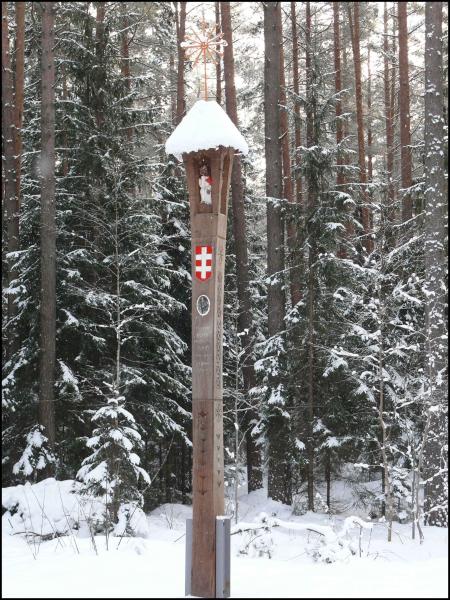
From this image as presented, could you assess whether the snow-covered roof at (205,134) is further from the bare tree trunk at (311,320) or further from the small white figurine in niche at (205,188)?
the bare tree trunk at (311,320)

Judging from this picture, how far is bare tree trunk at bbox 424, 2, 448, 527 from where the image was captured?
7938mm

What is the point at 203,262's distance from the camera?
19.5ft

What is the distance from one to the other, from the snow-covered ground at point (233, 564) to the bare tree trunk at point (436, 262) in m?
0.67

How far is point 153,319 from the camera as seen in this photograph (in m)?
13.2

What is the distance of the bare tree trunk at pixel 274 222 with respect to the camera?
40.6 ft

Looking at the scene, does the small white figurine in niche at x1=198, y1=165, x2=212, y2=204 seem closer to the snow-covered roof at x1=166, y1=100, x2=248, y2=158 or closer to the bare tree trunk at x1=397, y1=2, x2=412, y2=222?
the snow-covered roof at x1=166, y1=100, x2=248, y2=158

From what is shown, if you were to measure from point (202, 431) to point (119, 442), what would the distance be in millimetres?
4412

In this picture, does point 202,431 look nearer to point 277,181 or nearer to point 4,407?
point 4,407

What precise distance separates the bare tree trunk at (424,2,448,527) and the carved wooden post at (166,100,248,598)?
306 cm

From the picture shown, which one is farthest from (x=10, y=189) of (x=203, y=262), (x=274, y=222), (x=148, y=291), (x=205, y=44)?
(x=203, y=262)

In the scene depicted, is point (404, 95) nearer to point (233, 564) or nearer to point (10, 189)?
point (10, 189)

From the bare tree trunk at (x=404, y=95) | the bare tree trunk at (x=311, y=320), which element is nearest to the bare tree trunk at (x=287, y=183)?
the bare tree trunk at (x=311, y=320)

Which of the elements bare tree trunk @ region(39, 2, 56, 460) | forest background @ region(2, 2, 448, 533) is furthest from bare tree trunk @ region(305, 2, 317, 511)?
bare tree trunk @ region(39, 2, 56, 460)

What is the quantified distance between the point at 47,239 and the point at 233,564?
21.8ft
